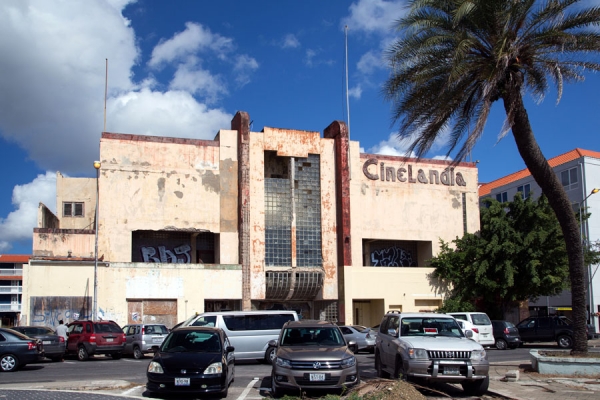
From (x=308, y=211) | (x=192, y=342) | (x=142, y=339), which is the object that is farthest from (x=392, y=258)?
(x=192, y=342)

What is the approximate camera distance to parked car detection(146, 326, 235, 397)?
12.9 metres

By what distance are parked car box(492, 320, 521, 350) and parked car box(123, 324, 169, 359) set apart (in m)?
15.8

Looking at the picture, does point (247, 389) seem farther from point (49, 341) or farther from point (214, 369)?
point (49, 341)

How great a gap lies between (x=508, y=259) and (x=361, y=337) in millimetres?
12586

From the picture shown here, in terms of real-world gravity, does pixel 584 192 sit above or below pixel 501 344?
above

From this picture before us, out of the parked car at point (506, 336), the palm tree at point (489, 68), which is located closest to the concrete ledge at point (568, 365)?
the palm tree at point (489, 68)

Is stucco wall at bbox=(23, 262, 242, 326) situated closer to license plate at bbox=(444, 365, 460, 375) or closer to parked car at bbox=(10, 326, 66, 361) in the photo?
parked car at bbox=(10, 326, 66, 361)

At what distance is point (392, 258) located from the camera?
40625mm

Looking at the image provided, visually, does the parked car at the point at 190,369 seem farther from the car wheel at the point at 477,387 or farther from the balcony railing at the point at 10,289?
the balcony railing at the point at 10,289

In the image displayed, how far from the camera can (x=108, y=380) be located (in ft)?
54.7

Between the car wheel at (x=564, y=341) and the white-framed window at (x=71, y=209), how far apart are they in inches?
1148

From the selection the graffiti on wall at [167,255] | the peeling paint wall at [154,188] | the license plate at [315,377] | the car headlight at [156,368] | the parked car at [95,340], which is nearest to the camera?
the license plate at [315,377]

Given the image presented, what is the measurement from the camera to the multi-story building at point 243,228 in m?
32.4

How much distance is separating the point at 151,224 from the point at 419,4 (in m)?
21.0
